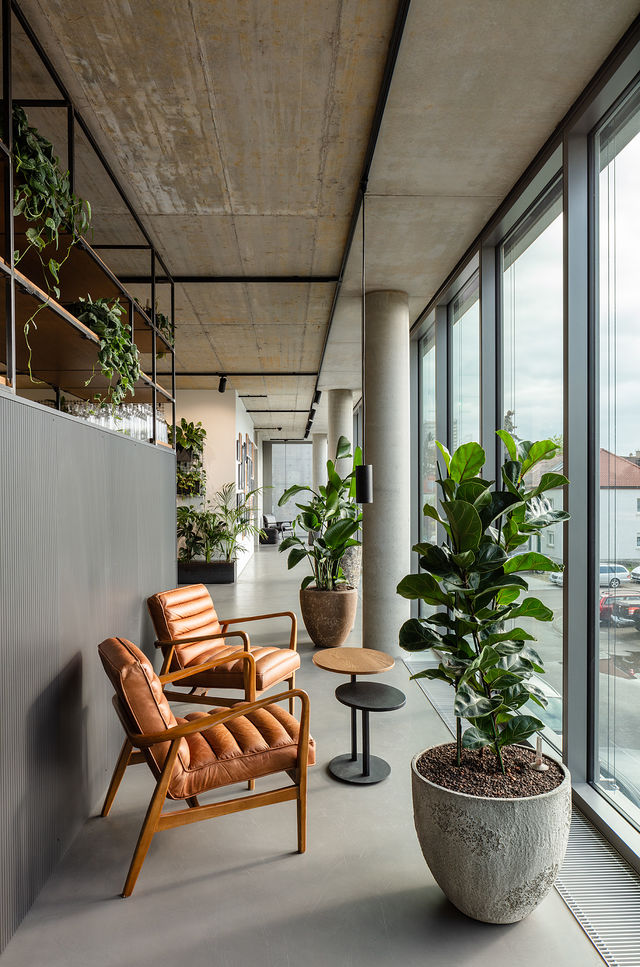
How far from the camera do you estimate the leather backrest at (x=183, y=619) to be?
3.62 meters

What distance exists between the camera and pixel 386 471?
525 cm

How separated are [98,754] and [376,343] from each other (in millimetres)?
3831

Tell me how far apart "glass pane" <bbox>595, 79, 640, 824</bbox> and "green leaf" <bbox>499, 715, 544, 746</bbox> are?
0.67 metres

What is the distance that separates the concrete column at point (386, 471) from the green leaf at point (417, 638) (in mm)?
3024

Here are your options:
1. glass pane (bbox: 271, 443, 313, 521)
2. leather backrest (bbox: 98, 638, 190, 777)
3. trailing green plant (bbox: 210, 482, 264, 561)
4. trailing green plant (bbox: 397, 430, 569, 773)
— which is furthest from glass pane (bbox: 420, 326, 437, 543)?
glass pane (bbox: 271, 443, 313, 521)

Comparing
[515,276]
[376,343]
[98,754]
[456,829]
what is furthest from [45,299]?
[376,343]

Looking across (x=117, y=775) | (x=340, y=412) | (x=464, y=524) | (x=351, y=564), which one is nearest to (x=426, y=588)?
(x=464, y=524)

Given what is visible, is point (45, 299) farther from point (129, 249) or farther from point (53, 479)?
point (129, 249)

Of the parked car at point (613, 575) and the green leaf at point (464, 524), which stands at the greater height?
the green leaf at point (464, 524)

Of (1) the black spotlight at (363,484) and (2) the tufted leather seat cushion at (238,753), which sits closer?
(2) the tufted leather seat cushion at (238,753)

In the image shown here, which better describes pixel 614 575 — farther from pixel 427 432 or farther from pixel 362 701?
pixel 427 432

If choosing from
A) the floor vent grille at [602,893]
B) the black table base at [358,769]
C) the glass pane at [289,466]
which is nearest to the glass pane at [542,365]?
the floor vent grille at [602,893]

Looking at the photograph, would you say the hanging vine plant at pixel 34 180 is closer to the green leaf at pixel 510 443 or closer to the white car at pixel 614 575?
the green leaf at pixel 510 443

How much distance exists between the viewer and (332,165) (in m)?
3.48
